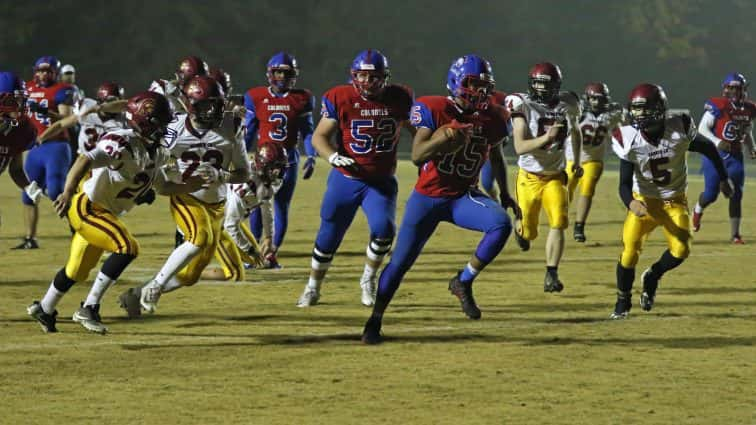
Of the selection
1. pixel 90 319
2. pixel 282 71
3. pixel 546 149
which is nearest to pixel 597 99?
pixel 282 71

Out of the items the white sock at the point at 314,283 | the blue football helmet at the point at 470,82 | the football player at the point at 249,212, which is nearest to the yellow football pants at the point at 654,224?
the blue football helmet at the point at 470,82

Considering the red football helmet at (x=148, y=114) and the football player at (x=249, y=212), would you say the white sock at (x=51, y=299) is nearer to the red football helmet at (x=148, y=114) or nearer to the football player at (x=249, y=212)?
the red football helmet at (x=148, y=114)

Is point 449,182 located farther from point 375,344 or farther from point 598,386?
point 598,386

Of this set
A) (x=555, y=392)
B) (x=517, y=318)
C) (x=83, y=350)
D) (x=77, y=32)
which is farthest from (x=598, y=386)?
(x=77, y=32)

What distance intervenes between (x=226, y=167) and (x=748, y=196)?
16.8 m

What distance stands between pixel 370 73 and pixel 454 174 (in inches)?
45.1

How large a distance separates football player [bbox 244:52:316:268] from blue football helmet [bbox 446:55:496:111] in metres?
4.32

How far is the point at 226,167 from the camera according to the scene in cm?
1143

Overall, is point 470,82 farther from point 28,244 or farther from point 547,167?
point 28,244

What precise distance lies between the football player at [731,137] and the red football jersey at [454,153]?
732 cm

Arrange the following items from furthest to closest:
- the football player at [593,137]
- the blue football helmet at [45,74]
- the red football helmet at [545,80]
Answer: the football player at [593,137] < the blue football helmet at [45,74] < the red football helmet at [545,80]

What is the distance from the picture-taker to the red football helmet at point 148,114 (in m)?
9.83

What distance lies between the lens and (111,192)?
33.2 feet

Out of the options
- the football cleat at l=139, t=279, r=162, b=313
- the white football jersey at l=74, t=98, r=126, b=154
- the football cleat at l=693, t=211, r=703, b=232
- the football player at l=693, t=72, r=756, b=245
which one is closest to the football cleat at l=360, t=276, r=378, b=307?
the football cleat at l=139, t=279, r=162, b=313
